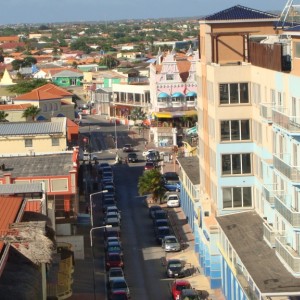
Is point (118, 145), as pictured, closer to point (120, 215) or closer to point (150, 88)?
point (150, 88)

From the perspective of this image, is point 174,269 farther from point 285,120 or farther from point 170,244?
point 285,120

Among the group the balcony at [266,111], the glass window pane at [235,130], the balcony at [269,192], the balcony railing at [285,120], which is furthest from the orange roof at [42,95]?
the balcony railing at [285,120]

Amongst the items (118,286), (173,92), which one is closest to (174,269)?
(118,286)

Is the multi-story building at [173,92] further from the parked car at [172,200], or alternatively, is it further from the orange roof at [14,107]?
the parked car at [172,200]

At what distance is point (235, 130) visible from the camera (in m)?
42.4

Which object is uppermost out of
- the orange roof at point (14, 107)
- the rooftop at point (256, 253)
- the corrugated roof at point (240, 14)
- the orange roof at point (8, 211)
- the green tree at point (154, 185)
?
the corrugated roof at point (240, 14)

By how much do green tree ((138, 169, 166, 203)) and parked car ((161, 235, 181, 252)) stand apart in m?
13.1

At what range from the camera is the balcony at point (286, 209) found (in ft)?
104

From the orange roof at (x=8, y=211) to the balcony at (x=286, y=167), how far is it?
367 inches

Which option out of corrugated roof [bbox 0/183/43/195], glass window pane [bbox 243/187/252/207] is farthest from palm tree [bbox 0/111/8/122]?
glass window pane [bbox 243/187/252/207]

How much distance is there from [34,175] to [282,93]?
21.5 meters

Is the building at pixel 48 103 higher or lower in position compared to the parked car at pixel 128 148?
higher

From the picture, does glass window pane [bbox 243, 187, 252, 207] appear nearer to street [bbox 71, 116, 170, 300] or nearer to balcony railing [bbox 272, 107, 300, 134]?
street [bbox 71, 116, 170, 300]

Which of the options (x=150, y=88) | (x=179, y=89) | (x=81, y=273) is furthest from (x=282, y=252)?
(x=150, y=88)
